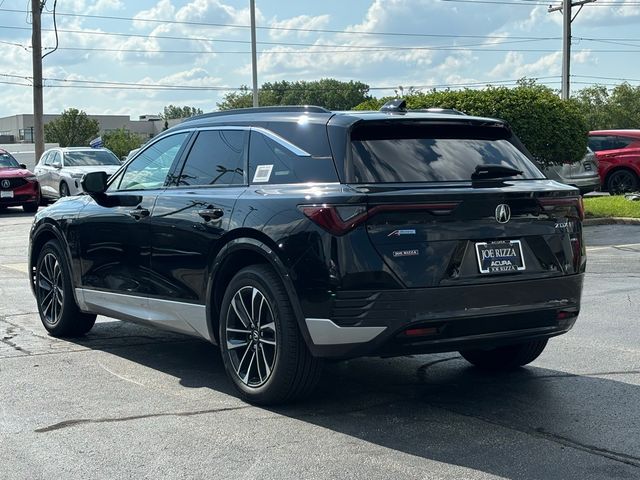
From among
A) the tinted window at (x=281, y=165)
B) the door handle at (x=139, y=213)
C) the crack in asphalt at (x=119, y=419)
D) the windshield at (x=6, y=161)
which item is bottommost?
the crack in asphalt at (x=119, y=419)

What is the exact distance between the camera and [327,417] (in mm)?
5496

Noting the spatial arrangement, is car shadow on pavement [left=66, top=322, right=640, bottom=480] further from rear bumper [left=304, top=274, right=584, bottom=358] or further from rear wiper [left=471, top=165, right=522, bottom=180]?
rear wiper [left=471, top=165, right=522, bottom=180]

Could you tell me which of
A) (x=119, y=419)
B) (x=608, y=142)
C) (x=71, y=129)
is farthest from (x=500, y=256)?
(x=71, y=129)

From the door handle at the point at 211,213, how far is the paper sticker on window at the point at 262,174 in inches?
11.9

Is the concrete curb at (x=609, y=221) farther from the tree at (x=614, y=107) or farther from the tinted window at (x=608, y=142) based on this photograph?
the tree at (x=614, y=107)

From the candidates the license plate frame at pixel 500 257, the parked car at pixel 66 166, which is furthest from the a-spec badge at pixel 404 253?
the parked car at pixel 66 166

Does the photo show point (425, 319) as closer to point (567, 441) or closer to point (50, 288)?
point (567, 441)


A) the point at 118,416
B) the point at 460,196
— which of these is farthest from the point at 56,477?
the point at 460,196

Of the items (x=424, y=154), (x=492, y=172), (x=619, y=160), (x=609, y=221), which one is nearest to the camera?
(x=424, y=154)

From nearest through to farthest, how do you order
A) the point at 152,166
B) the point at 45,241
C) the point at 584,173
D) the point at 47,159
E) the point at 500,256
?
the point at 500,256, the point at 152,166, the point at 45,241, the point at 584,173, the point at 47,159

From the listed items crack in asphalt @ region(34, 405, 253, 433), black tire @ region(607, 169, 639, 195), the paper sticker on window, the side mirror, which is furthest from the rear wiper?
black tire @ region(607, 169, 639, 195)

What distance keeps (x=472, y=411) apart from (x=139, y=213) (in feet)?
9.17

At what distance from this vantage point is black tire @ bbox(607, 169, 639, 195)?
75.6ft

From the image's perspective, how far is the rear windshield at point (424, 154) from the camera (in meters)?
5.44
